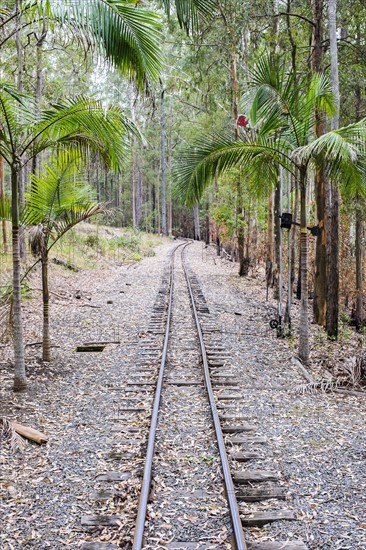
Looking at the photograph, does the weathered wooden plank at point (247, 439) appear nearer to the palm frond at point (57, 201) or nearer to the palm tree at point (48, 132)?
the palm tree at point (48, 132)

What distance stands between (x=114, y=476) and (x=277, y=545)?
1660 mm

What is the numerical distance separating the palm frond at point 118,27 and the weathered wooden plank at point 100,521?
13.7 ft

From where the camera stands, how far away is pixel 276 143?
27.9 feet

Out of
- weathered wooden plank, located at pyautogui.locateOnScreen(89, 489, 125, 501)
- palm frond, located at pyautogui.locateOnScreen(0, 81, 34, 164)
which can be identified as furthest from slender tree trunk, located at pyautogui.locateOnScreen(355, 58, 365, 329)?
weathered wooden plank, located at pyautogui.locateOnScreen(89, 489, 125, 501)

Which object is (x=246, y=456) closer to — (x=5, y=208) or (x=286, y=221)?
(x=5, y=208)

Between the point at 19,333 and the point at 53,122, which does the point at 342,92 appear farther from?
the point at 19,333

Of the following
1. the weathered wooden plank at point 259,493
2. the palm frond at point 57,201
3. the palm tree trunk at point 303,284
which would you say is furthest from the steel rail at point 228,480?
the palm frond at point 57,201

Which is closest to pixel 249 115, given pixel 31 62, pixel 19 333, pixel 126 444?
pixel 19 333

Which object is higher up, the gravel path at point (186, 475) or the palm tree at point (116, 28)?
the palm tree at point (116, 28)

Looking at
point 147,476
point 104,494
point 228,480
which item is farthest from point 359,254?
point 104,494

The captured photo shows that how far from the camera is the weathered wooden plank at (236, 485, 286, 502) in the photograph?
405cm

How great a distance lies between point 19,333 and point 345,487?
4.49m

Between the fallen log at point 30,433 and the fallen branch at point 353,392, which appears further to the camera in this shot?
the fallen branch at point 353,392

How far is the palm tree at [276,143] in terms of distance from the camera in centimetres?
775
